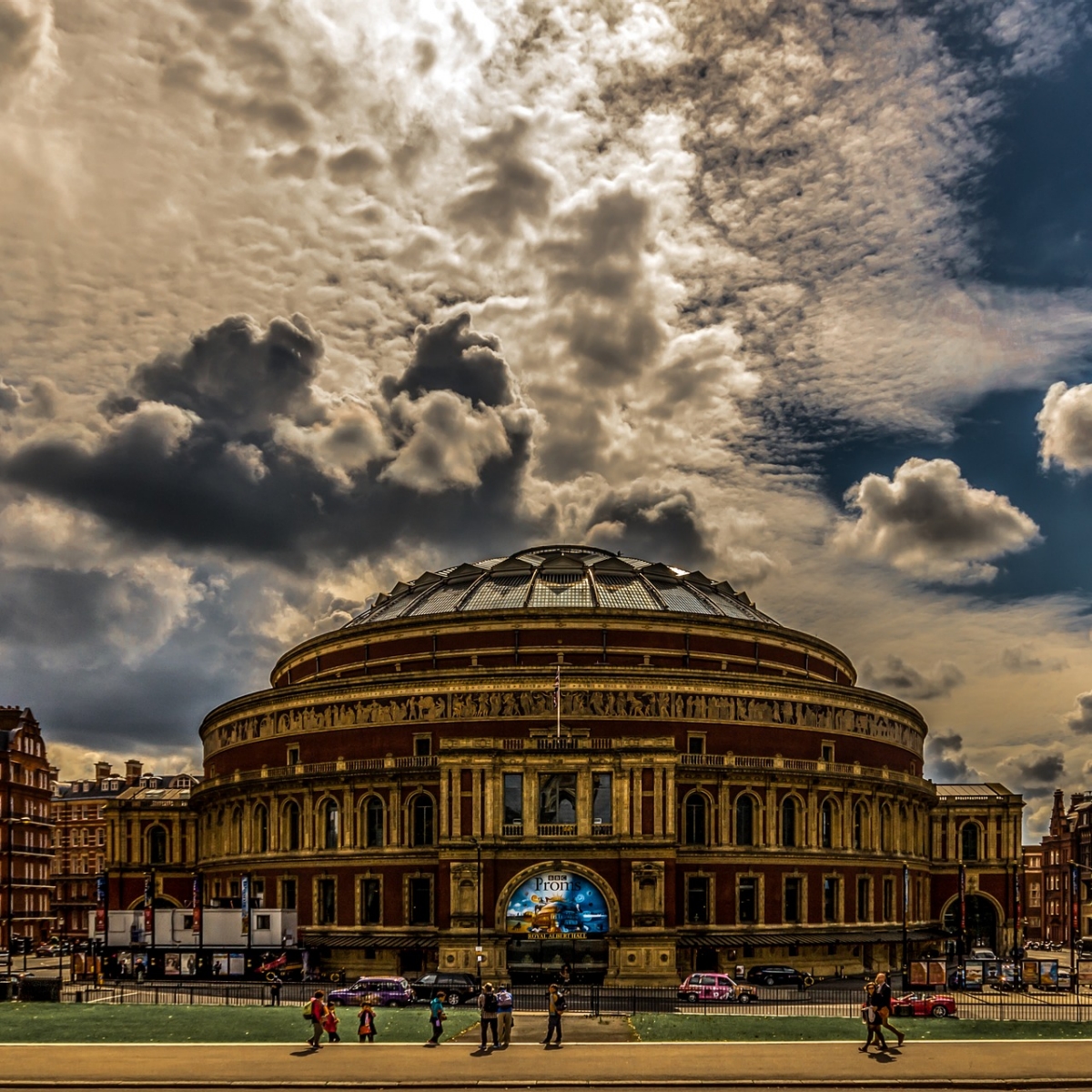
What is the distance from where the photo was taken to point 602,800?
2810 inches

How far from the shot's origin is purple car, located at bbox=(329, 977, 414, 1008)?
56688mm

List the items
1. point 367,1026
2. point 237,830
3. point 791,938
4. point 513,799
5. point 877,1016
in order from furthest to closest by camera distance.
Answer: point 237,830 → point 791,938 → point 513,799 → point 367,1026 → point 877,1016

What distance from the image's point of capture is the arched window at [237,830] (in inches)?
3501

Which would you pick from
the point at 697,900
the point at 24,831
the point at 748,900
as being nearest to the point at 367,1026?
the point at 697,900

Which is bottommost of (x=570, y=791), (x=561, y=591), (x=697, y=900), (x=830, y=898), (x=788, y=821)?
(x=830, y=898)

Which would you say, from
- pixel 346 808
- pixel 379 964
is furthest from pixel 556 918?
pixel 346 808

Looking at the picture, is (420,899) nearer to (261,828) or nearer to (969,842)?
(261,828)

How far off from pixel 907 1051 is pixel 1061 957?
93.9 meters

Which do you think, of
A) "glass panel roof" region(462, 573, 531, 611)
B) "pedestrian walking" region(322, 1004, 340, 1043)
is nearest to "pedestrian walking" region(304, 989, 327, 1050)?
"pedestrian walking" region(322, 1004, 340, 1043)

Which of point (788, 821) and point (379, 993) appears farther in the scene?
point (788, 821)

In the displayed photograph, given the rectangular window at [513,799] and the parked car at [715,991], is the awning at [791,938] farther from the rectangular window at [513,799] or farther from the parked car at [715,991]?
the rectangular window at [513,799]

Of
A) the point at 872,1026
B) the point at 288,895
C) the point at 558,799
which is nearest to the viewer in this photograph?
the point at 872,1026

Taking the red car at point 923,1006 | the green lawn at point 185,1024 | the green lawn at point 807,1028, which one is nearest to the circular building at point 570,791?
the green lawn at point 185,1024

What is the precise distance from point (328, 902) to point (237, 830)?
1169 centimetres
